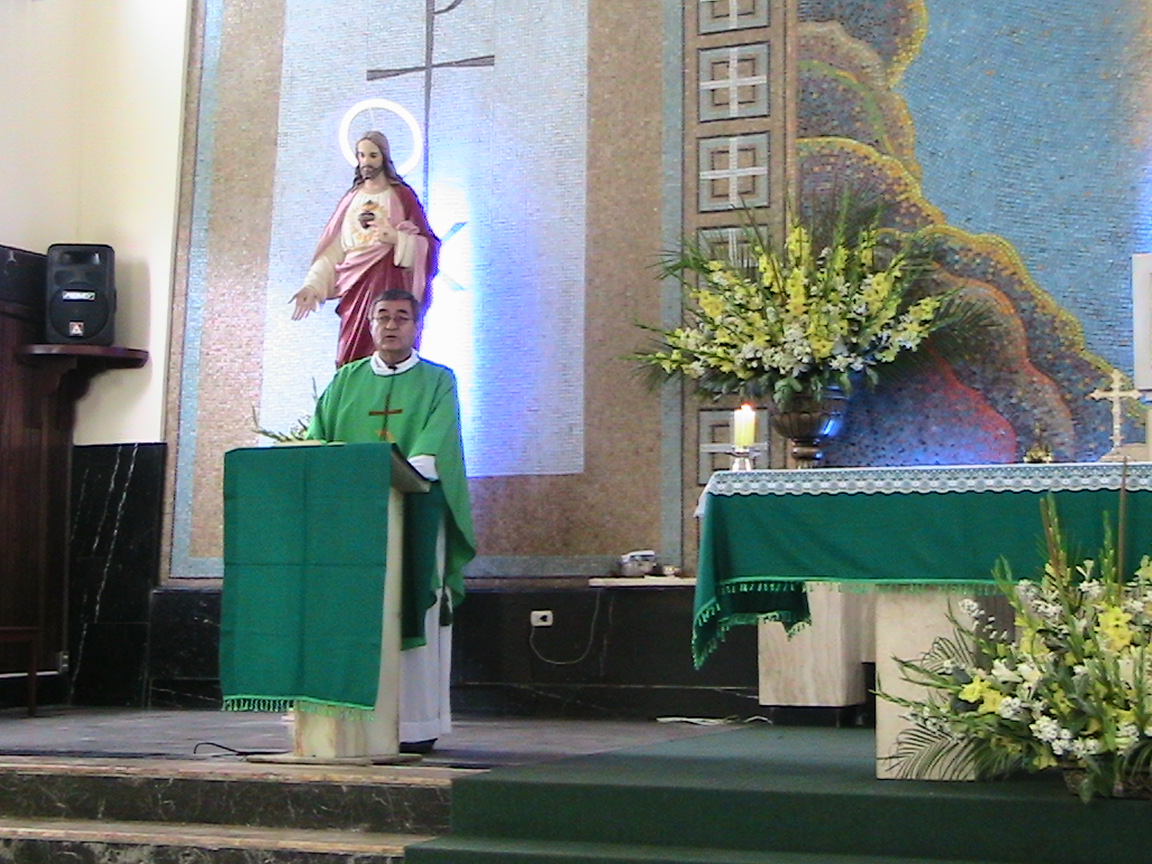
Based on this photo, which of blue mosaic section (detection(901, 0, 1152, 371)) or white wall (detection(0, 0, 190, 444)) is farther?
white wall (detection(0, 0, 190, 444))

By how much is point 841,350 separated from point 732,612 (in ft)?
8.26

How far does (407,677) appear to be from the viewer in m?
6.16

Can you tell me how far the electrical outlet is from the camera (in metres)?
8.40

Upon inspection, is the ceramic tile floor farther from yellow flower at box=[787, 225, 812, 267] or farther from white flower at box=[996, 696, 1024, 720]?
yellow flower at box=[787, 225, 812, 267]

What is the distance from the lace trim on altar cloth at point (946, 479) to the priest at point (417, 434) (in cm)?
144

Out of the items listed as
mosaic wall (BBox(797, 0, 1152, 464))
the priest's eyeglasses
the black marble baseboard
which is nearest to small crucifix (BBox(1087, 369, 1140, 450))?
mosaic wall (BBox(797, 0, 1152, 464))

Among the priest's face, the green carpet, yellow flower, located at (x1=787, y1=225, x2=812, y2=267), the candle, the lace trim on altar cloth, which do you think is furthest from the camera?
yellow flower, located at (x1=787, y1=225, x2=812, y2=267)

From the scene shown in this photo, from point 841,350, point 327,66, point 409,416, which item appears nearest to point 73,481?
point 327,66

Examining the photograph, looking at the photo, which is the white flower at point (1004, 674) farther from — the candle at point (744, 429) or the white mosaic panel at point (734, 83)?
the white mosaic panel at point (734, 83)

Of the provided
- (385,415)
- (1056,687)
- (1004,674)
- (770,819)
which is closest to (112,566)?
(385,415)

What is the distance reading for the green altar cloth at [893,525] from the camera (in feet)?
15.7

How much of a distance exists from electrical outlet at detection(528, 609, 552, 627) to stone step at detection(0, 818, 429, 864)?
3.08m

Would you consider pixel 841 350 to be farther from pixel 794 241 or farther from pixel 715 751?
pixel 715 751

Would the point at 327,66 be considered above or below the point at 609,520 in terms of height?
above
